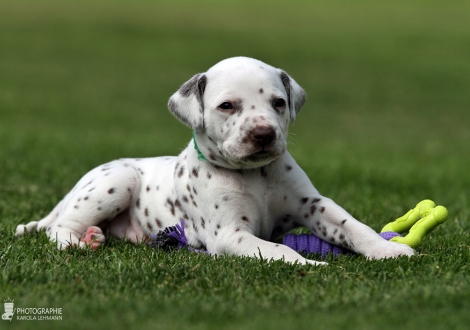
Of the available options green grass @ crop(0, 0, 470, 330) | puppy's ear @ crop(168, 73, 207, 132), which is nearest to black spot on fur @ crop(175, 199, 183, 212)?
green grass @ crop(0, 0, 470, 330)

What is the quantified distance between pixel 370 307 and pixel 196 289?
1185mm

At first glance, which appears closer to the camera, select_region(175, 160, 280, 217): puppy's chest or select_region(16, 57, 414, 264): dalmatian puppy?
select_region(16, 57, 414, 264): dalmatian puppy

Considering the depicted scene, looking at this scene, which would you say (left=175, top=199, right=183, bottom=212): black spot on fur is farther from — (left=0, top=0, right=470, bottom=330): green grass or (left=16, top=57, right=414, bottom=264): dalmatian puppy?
(left=0, top=0, right=470, bottom=330): green grass

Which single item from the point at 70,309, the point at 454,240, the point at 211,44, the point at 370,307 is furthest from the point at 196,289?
the point at 211,44

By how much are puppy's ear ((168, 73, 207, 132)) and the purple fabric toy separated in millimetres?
967

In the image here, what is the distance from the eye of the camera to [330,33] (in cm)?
3841

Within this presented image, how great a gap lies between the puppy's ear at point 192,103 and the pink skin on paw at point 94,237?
1.32 m

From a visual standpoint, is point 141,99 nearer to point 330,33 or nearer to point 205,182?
point 330,33

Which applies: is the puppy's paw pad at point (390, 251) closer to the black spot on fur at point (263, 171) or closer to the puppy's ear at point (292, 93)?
the black spot on fur at point (263, 171)

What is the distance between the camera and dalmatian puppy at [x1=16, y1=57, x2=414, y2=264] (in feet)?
19.5

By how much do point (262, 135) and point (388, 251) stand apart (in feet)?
4.32

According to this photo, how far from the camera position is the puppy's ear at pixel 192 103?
20.8 ft

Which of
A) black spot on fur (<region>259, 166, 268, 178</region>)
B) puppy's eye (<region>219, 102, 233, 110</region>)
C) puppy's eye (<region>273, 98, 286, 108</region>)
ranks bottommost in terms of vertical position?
black spot on fur (<region>259, 166, 268, 178</region>)

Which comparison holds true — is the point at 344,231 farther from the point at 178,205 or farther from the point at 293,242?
the point at 178,205
